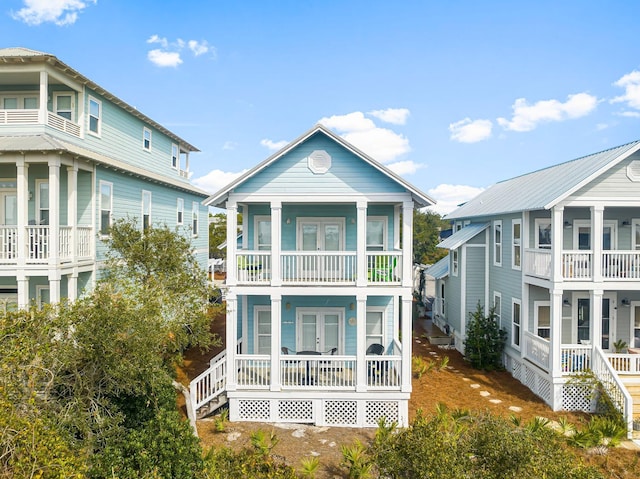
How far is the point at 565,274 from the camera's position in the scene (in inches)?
564

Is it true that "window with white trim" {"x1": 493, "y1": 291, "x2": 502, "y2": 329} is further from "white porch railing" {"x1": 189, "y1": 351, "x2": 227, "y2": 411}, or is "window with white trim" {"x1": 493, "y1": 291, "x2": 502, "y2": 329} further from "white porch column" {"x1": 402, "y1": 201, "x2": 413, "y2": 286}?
"white porch railing" {"x1": 189, "y1": 351, "x2": 227, "y2": 411}

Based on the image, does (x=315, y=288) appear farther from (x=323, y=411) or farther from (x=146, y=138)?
(x=146, y=138)

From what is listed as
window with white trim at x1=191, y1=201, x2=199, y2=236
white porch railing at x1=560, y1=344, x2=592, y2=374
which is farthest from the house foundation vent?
window with white trim at x1=191, y1=201, x2=199, y2=236

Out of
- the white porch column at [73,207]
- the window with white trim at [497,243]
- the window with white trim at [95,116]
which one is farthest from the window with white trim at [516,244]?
the window with white trim at [95,116]

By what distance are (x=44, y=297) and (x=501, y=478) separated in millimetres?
16814

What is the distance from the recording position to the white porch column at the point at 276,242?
505 inches

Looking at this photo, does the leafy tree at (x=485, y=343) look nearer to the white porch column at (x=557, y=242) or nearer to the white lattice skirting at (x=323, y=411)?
the white porch column at (x=557, y=242)

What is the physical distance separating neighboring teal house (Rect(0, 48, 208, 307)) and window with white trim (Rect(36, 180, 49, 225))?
3 centimetres

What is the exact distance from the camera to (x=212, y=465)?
26.7ft

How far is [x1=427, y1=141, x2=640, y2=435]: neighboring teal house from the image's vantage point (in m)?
13.9

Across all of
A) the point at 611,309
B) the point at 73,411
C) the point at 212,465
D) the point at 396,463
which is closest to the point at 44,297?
the point at 73,411

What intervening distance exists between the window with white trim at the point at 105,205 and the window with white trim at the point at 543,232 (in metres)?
17.6

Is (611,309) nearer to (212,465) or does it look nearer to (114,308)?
(212,465)

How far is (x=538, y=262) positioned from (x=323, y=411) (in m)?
9.89
